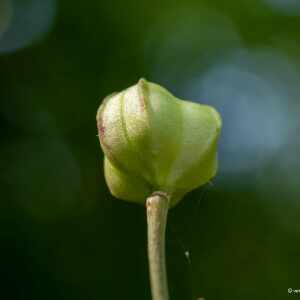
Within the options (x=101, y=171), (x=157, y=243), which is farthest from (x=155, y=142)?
(x=101, y=171)

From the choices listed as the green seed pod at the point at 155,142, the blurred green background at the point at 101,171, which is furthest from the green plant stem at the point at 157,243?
the blurred green background at the point at 101,171

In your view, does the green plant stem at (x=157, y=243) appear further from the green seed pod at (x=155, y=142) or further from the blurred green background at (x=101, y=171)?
the blurred green background at (x=101, y=171)

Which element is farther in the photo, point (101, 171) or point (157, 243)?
point (101, 171)

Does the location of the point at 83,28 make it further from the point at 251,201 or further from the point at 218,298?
the point at 218,298

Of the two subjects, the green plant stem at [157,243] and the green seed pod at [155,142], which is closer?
the green plant stem at [157,243]

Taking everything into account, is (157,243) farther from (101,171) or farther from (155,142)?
(101,171)

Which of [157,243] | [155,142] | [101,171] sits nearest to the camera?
[157,243]
